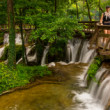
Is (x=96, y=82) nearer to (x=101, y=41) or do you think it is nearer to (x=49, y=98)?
(x=101, y=41)

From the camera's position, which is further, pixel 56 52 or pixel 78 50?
pixel 78 50

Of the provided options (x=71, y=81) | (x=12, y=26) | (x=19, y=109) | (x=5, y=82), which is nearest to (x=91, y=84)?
(x=71, y=81)

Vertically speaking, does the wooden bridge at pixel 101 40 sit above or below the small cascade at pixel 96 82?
above

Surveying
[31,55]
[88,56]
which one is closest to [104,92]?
[88,56]

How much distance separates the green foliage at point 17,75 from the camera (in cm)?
1141

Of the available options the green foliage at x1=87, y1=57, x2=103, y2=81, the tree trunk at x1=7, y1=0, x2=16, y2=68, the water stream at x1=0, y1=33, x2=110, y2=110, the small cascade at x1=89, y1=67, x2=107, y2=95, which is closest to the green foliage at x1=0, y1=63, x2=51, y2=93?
the tree trunk at x1=7, y1=0, x2=16, y2=68

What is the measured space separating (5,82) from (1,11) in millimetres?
6658

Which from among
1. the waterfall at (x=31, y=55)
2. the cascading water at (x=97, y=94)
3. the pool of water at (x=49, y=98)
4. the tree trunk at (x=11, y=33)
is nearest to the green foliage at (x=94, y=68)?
the cascading water at (x=97, y=94)

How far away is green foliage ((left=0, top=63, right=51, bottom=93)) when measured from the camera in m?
11.4

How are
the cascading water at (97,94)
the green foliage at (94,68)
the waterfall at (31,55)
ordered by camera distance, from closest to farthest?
the cascading water at (97,94) → the green foliage at (94,68) → the waterfall at (31,55)

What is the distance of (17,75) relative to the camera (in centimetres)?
1266

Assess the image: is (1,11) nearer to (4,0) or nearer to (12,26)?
(4,0)

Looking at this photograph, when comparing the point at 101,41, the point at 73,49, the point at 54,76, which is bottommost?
the point at 54,76

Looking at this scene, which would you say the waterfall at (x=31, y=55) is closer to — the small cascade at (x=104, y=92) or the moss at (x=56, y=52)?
the moss at (x=56, y=52)
